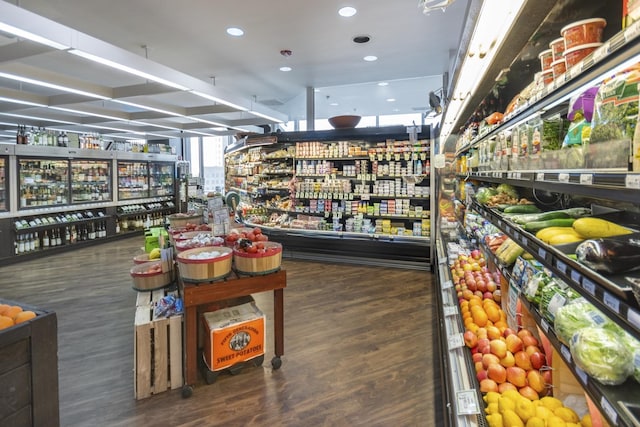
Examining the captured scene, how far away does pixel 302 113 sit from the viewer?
1141 centimetres

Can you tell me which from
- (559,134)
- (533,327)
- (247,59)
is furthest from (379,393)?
(247,59)

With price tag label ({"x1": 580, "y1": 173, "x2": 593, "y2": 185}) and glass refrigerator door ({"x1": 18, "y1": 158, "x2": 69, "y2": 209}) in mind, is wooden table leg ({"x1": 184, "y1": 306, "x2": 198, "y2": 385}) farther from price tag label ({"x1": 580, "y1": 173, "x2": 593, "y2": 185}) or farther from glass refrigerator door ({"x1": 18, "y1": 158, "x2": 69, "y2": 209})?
glass refrigerator door ({"x1": 18, "y1": 158, "x2": 69, "y2": 209})

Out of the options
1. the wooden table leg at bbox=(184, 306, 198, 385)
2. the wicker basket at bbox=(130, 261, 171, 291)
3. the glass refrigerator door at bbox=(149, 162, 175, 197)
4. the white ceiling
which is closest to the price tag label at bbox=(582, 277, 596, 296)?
the wooden table leg at bbox=(184, 306, 198, 385)

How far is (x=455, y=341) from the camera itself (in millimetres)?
2178

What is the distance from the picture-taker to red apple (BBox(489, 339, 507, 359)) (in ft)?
5.84

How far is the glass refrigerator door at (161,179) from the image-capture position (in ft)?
32.1

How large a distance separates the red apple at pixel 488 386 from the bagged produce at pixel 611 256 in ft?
2.94

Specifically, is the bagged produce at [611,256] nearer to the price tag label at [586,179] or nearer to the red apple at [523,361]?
the price tag label at [586,179]

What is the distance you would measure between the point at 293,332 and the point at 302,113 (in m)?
8.96

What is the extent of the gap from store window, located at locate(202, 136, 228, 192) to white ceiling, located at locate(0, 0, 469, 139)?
7005 millimetres

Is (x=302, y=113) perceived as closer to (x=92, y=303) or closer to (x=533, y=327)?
(x=92, y=303)

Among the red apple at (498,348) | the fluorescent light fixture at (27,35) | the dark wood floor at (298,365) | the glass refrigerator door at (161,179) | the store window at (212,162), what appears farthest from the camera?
the store window at (212,162)

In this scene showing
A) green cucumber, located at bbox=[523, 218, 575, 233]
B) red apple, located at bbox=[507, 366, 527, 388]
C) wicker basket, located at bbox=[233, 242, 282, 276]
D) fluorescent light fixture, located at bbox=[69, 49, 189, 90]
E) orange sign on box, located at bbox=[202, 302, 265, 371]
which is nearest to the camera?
green cucumber, located at bbox=[523, 218, 575, 233]

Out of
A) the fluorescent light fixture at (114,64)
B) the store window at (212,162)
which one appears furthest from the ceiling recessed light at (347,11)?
the store window at (212,162)
